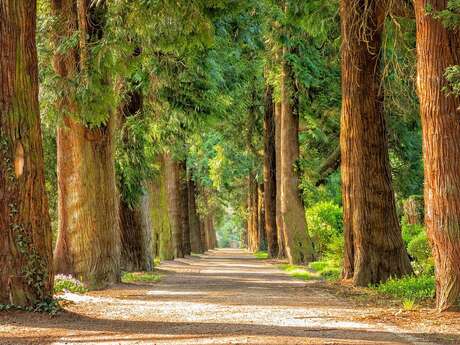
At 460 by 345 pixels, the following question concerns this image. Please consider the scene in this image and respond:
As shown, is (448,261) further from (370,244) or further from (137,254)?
(137,254)

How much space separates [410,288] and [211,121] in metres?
10.5

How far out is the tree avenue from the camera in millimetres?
11453

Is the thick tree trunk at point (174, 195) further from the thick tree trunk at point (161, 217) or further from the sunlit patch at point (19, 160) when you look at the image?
the sunlit patch at point (19, 160)

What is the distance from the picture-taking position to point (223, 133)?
40750mm

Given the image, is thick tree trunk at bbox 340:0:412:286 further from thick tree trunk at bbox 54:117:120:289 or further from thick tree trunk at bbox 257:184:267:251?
thick tree trunk at bbox 257:184:267:251

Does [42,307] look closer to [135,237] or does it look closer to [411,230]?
[135,237]

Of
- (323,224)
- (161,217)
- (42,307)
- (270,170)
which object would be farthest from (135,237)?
(270,170)

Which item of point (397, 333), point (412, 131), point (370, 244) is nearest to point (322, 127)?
point (412, 131)

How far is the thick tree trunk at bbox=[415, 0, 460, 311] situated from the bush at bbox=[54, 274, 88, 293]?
7.29 metres

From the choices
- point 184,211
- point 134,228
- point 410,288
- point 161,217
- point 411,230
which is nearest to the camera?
point 410,288

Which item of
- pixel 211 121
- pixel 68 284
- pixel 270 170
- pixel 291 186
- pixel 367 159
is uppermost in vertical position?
pixel 211 121

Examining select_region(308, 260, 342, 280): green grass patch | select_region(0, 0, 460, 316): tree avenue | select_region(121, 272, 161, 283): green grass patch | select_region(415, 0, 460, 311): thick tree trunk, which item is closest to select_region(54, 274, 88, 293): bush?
select_region(0, 0, 460, 316): tree avenue

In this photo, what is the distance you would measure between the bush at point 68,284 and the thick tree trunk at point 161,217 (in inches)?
587

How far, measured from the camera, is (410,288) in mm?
15148
